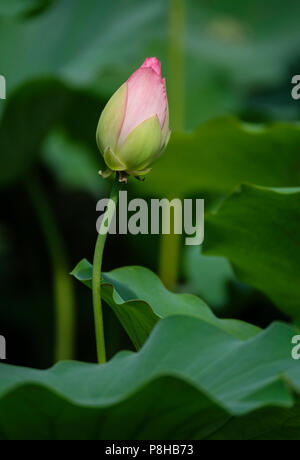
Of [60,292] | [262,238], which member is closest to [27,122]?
[60,292]

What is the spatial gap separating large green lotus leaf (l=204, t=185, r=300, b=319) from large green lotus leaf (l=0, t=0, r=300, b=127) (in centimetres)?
79

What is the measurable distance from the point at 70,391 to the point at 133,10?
1458 millimetres

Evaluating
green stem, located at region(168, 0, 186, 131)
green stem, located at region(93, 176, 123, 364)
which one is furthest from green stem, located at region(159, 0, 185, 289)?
green stem, located at region(93, 176, 123, 364)

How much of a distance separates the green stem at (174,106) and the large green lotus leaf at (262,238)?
647 mm

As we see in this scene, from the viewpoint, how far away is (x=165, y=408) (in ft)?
1.66

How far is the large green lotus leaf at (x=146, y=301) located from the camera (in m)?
0.64

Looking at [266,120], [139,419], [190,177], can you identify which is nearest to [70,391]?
[139,419]

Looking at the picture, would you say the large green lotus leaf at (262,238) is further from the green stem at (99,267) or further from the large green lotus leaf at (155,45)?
the large green lotus leaf at (155,45)

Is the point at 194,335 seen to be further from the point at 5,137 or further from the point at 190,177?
the point at 5,137

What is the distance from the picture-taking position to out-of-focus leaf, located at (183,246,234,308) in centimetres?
141

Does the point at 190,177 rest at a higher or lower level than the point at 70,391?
higher

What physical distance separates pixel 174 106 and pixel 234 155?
1.23 feet

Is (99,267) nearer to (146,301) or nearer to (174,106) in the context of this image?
(146,301)

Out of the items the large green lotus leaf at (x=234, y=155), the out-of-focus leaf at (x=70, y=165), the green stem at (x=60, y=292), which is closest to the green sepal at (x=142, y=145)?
the large green lotus leaf at (x=234, y=155)
